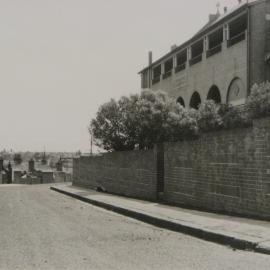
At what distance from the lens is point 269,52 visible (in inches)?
1208

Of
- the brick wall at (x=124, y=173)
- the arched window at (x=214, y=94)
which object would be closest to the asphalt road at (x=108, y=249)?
the brick wall at (x=124, y=173)

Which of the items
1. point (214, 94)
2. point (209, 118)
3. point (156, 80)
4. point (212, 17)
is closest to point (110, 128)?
point (209, 118)

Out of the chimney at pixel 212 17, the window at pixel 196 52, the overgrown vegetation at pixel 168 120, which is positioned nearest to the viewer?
the overgrown vegetation at pixel 168 120

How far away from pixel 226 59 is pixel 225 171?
71.8 feet

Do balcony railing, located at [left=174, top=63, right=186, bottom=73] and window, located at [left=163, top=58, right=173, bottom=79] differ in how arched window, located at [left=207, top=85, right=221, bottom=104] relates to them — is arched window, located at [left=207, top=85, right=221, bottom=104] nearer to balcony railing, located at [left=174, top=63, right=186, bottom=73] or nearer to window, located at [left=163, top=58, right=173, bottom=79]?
balcony railing, located at [left=174, top=63, right=186, bottom=73]

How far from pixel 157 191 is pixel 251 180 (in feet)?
23.2

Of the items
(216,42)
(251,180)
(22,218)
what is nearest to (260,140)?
(251,180)

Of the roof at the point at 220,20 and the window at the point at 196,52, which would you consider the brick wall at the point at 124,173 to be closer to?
the window at the point at 196,52

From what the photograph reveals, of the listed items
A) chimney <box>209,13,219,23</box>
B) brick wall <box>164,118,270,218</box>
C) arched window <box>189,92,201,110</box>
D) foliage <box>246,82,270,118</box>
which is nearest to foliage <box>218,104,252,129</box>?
foliage <box>246,82,270,118</box>

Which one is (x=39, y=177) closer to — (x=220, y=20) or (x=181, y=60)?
(x=181, y=60)

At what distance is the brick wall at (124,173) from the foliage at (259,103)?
7389 mm

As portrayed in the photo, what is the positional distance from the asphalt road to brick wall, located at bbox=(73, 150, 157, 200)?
728 cm

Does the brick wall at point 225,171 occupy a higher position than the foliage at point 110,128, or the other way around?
the foliage at point 110,128

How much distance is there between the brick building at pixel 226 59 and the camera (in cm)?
3081
